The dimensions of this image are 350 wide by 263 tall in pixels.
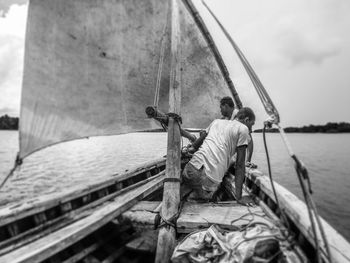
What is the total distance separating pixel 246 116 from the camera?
15.6 ft

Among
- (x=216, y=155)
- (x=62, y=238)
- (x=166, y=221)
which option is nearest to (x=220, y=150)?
(x=216, y=155)

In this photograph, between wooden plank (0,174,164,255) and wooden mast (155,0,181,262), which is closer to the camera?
wooden mast (155,0,181,262)

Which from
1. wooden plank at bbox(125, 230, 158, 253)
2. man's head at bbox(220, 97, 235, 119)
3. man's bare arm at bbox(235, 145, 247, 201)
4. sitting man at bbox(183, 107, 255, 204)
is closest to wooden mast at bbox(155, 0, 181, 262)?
wooden plank at bbox(125, 230, 158, 253)

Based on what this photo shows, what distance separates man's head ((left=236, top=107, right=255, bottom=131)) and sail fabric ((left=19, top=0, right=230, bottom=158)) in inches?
61.6

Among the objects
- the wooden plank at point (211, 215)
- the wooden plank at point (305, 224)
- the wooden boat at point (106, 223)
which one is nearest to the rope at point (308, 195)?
the wooden plank at point (305, 224)

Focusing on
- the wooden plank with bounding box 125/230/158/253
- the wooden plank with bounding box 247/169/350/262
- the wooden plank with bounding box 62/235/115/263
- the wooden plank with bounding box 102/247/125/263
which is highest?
the wooden plank with bounding box 247/169/350/262

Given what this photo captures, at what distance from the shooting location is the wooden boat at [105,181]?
8.24ft

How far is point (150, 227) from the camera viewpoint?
9.41ft

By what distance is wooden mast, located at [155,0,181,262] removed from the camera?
251 centimetres

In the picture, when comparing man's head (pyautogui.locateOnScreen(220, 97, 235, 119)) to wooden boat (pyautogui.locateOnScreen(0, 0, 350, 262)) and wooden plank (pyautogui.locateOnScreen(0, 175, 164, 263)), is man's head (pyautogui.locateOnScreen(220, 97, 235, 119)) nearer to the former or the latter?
wooden boat (pyautogui.locateOnScreen(0, 0, 350, 262))

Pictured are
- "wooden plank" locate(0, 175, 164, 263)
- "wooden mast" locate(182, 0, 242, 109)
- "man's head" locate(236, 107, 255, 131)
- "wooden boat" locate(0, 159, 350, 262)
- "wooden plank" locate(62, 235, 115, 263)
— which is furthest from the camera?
"wooden mast" locate(182, 0, 242, 109)

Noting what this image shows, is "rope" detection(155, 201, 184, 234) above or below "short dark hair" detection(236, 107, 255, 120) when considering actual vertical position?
below

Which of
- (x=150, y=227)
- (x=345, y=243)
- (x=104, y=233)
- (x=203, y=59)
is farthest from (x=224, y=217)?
(x=203, y=59)

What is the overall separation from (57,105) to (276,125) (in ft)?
9.88
